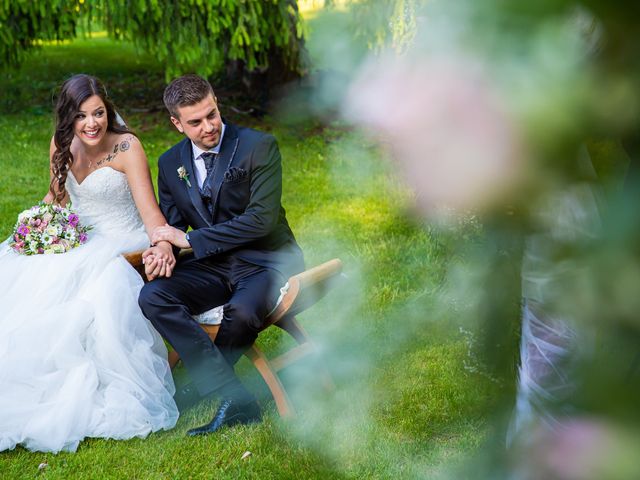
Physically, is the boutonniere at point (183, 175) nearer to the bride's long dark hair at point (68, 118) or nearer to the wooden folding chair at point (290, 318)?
the bride's long dark hair at point (68, 118)

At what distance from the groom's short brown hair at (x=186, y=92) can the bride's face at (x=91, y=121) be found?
0.53m

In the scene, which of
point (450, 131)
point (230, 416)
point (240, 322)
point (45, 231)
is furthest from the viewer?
point (45, 231)

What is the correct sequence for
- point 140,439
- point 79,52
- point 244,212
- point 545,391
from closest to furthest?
point 545,391
point 140,439
point 244,212
point 79,52

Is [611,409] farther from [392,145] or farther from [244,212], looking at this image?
[244,212]

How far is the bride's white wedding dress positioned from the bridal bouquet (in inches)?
2.1

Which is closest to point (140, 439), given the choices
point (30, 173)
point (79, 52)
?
point (30, 173)

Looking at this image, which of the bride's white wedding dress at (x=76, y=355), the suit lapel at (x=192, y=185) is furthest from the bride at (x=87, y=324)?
the suit lapel at (x=192, y=185)

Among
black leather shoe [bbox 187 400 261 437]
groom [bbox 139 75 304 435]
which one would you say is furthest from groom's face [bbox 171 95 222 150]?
black leather shoe [bbox 187 400 261 437]

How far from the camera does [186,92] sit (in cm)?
340

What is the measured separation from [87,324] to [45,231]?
0.53 meters

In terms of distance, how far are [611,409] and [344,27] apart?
77cm

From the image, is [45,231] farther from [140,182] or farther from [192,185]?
[192,185]

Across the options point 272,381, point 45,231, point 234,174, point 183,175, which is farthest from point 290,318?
point 45,231

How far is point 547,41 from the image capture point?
0.50 metres
